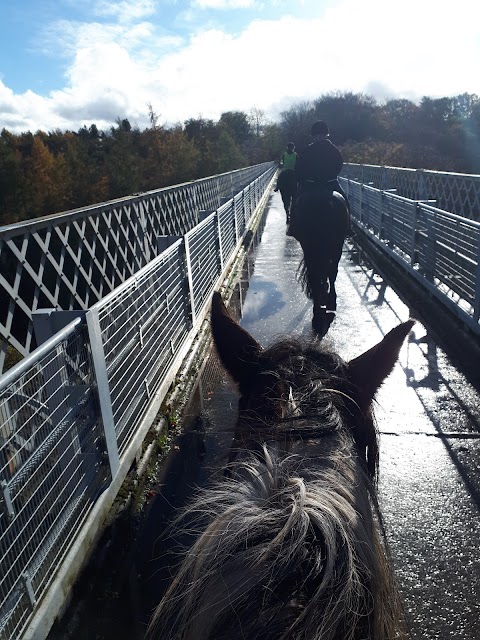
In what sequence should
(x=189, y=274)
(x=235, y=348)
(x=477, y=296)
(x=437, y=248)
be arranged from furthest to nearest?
(x=437, y=248), (x=189, y=274), (x=477, y=296), (x=235, y=348)

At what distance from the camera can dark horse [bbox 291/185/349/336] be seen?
6.20 m

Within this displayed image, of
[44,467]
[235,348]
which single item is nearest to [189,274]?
[44,467]

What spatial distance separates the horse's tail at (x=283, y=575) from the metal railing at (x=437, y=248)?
5.46 metres

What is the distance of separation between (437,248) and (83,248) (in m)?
7.91

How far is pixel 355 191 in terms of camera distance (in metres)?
18.2

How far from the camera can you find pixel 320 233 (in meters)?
6.19

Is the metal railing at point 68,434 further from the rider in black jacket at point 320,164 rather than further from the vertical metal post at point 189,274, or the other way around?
the rider in black jacket at point 320,164

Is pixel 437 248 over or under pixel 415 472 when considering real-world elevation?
over

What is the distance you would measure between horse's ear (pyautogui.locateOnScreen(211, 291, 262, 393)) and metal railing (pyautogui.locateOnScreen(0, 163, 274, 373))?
1306 mm

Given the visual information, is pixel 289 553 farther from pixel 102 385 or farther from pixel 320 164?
pixel 320 164

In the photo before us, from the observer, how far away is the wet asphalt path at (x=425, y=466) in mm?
2484

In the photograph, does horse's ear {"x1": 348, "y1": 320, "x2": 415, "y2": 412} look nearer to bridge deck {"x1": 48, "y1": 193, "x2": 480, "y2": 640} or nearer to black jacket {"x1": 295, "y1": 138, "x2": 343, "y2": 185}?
bridge deck {"x1": 48, "y1": 193, "x2": 480, "y2": 640}

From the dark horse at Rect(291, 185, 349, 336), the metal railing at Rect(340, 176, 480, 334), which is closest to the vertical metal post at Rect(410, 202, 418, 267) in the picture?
the metal railing at Rect(340, 176, 480, 334)

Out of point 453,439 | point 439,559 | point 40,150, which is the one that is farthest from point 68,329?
point 40,150
